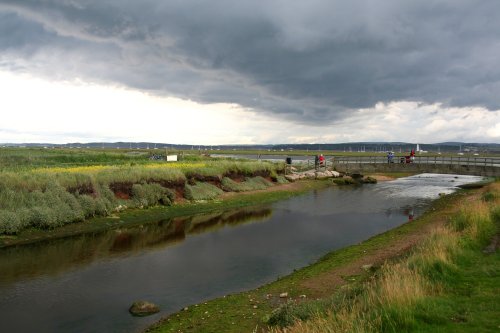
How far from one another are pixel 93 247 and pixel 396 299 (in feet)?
63.4

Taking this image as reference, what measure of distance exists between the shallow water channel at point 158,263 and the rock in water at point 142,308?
0.87 ft

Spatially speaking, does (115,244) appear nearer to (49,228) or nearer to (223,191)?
(49,228)

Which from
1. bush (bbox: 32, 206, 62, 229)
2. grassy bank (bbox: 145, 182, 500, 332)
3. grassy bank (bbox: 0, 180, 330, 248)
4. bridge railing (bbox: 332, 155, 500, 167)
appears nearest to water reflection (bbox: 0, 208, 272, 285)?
grassy bank (bbox: 0, 180, 330, 248)

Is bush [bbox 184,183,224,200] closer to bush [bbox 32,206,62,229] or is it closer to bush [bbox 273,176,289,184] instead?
bush [bbox 273,176,289,184]

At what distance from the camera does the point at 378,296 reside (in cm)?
1023

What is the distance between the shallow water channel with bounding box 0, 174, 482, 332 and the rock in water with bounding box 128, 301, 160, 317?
0.26m

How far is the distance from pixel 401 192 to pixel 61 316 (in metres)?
48.2

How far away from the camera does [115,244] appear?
2498 centimetres

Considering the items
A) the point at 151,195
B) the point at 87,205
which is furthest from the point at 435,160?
the point at 87,205

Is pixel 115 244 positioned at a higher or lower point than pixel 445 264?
lower

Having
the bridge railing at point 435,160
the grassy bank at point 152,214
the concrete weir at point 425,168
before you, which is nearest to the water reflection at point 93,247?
the grassy bank at point 152,214

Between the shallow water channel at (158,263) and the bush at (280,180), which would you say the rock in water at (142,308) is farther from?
the bush at (280,180)

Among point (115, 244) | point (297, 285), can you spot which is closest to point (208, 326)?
point (297, 285)

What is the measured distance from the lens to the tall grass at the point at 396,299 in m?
8.70
